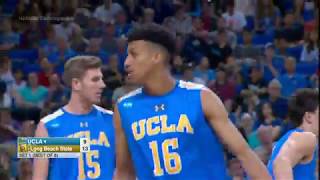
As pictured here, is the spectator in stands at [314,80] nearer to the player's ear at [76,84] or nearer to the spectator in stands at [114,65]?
the spectator in stands at [114,65]

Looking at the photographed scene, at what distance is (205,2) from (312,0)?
1034 mm

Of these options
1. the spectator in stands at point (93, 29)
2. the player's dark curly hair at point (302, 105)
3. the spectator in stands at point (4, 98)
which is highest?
the player's dark curly hair at point (302, 105)

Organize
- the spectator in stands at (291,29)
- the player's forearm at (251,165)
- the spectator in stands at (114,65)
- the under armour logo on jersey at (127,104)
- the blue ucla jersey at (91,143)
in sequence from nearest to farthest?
the player's forearm at (251,165)
the under armour logo on jersey at (127,104)
the blue ucla jersey at (91,143)
the spectator in stands at (114,65)
the spectator in stands at (291,29)

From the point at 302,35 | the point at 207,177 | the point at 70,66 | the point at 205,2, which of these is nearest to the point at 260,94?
the point at 205,2

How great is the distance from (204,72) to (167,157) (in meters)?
5.39

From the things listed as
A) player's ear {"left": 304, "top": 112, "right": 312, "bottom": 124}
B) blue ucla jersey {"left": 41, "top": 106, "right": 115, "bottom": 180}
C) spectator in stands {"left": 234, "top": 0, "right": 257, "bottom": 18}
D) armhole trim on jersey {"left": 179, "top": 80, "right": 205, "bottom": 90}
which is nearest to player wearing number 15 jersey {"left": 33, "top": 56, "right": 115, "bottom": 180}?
blue ucla jersey {"left": 41, "top": 106, "right": 115, "bottom": 180}

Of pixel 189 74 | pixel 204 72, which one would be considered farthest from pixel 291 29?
pixel 189 74

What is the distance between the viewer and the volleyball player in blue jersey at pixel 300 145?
→ 4074mm

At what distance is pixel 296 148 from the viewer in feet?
13.6

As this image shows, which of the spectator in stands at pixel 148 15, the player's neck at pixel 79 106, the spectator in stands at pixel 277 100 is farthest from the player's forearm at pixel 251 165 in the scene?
the spectator in stands at pixel 148 15

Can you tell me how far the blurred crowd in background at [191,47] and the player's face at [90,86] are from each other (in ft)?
8.30

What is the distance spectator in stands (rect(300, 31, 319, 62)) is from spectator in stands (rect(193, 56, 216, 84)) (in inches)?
42.4

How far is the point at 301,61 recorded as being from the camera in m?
9.27

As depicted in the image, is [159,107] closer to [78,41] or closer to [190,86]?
[190,86]
